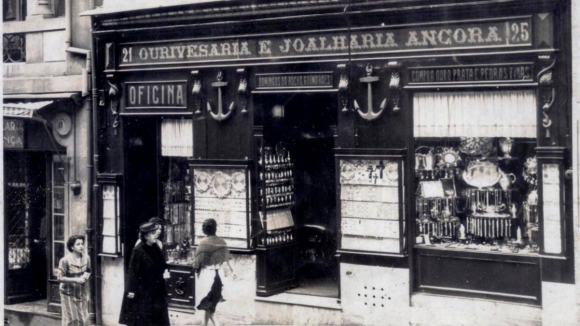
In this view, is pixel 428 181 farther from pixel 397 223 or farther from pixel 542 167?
pixel 542 167

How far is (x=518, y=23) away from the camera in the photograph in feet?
31.3

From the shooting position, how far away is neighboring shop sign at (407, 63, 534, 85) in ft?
31.4

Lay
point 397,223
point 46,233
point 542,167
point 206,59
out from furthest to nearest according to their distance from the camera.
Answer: point 46,233 → point 206,59 → point 397,223 → point 542,167

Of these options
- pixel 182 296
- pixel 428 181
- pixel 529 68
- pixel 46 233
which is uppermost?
pixel 529 68

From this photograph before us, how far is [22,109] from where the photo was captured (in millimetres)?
13000

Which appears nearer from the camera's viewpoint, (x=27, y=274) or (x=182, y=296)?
(x=182, y=296)

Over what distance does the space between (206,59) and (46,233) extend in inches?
178

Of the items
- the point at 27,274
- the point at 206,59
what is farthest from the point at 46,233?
the point at 206,59

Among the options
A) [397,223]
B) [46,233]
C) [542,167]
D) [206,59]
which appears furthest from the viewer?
[46,233]

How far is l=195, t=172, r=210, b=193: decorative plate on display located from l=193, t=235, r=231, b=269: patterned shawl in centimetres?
115

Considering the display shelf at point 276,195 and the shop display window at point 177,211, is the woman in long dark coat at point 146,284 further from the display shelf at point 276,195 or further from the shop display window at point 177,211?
the shop display window at point 177,211

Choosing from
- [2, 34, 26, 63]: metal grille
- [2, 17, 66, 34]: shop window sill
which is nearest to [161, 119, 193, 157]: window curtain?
[2, 17, 66, 34]: shop window sill

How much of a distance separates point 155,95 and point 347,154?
3.50m

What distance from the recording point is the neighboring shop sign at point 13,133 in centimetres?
1396
